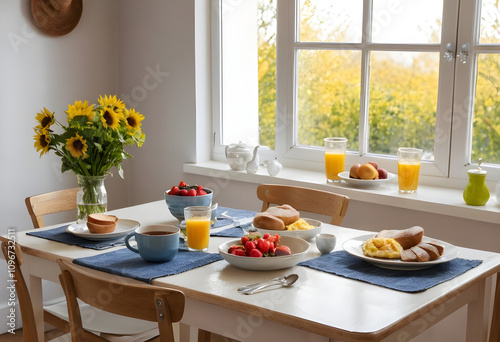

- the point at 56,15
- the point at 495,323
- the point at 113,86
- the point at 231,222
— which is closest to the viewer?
the point at 495,323

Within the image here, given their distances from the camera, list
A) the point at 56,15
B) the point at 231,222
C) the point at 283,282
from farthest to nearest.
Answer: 1. the point at 56,15
2. the point at 231,222
3. the point at 283,282

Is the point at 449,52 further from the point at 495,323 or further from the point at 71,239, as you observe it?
the point at 71,239

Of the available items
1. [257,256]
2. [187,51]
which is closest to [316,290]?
[257,256]

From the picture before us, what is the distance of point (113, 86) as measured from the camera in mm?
3471

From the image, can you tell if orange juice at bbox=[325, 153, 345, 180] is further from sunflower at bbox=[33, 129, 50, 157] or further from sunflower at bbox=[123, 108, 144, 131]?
sunflower at bbox=[33, 129, 50, 157]

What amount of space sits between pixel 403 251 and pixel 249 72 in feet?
5.40

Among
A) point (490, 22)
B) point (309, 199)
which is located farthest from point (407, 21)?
point (309, 199)

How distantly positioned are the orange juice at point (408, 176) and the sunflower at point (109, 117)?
3.46 feet

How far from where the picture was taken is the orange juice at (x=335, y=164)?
2.67m

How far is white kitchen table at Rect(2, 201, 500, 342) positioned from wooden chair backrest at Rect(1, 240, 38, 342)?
9cm

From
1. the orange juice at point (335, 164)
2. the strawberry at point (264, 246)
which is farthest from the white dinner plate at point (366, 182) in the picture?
the strawberry at point (264, 246)

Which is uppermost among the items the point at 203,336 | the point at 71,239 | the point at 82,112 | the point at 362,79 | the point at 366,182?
the point at 362,79

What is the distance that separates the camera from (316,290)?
1.56 meters

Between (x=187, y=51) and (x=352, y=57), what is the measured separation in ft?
2.72
